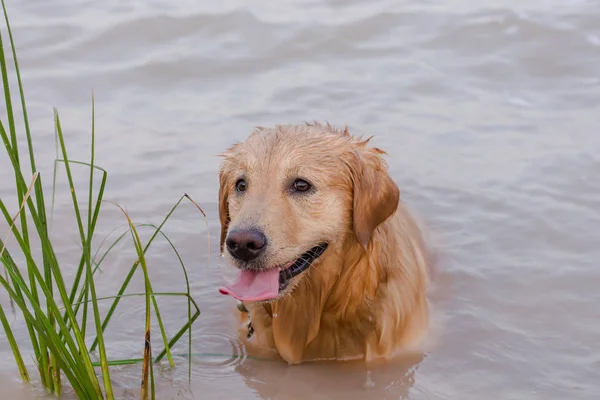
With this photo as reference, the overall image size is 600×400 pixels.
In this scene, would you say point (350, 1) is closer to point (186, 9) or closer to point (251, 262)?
point (186, 9)

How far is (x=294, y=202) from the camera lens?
4324 millimetres

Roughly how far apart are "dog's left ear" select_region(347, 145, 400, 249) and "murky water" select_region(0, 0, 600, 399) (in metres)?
0.77

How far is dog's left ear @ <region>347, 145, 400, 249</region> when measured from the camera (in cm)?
445

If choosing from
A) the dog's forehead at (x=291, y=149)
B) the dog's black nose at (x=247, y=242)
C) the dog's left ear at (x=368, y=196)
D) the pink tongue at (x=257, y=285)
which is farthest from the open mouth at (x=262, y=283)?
the dog's forehead at (x=291, y=149)

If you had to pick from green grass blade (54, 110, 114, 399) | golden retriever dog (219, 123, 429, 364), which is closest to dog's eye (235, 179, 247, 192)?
golden retriever dog (219, 123, 429, 364)

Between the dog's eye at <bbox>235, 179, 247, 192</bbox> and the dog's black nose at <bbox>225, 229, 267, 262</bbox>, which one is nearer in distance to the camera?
A: the dog's black nose at <bbox>225, 229, 267, 262</bbox>

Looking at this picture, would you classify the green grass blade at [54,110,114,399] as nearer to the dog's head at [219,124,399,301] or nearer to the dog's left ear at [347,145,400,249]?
the dog's head at [219,124,399,301]

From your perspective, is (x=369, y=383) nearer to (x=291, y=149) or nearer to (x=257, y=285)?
(x=257, y=285)

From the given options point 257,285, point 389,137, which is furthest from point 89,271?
point 389,137

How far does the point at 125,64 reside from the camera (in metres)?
8.48

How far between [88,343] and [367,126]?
11.0 feet

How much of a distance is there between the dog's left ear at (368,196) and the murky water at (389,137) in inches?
30.4

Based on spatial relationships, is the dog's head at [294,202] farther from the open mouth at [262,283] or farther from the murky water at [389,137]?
the murky water at [389,137]

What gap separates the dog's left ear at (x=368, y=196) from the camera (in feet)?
14.6
